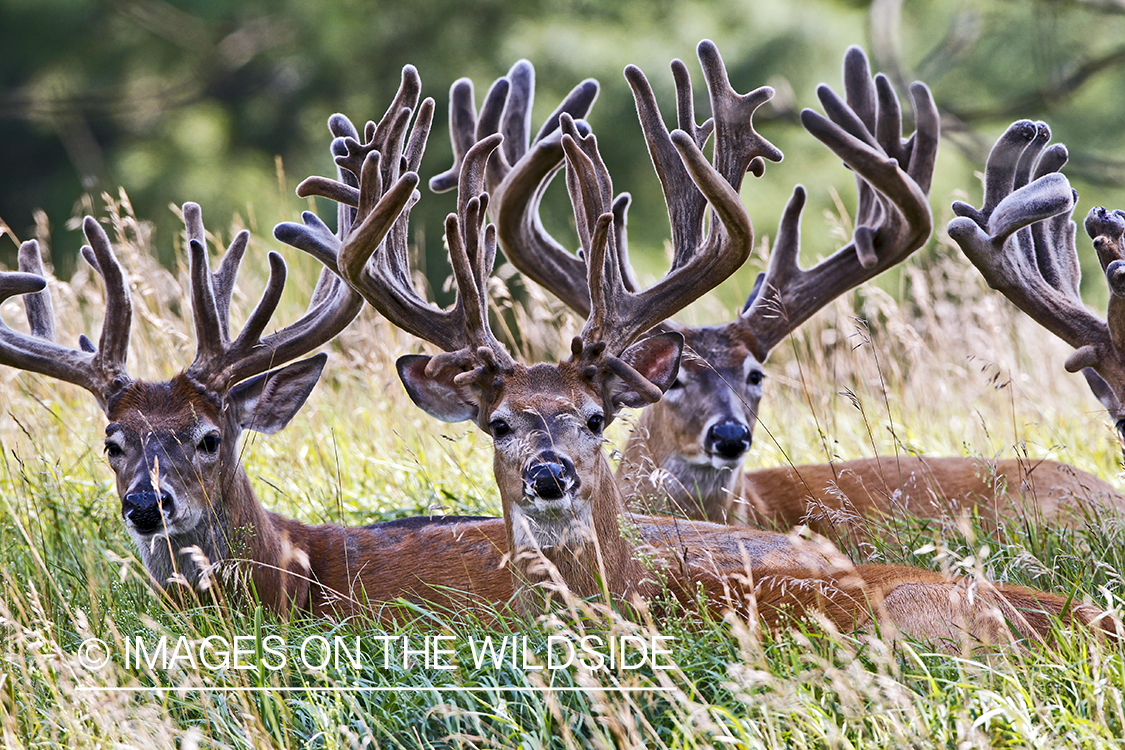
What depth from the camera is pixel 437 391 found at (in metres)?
4.26

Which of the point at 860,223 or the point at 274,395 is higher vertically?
the point at 860,223

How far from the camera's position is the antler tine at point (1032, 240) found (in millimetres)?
4328

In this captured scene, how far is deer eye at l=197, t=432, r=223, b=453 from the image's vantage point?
4574mm

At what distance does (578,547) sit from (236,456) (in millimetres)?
1615

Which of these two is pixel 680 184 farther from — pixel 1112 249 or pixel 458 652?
pixel 458 652

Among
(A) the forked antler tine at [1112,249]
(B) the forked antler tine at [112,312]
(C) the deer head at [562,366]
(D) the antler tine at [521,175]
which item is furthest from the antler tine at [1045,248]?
(B) the forked antler tine at [112,312]

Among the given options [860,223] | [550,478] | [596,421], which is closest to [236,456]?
[596,421]

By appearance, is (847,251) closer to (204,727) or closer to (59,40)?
(204,727)

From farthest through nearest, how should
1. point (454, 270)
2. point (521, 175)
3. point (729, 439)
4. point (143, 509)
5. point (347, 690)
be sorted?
point (729, 439), point (521, 175), point (143, 509), point (454, 270), point (347, 690)

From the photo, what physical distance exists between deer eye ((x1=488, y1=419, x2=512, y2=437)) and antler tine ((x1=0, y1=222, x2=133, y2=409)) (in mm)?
1500

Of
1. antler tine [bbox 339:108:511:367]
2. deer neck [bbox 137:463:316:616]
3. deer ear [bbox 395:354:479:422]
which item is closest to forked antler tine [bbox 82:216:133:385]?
deer neck [bbox 137:463:316:616]

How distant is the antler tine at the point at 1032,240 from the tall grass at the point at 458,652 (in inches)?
12.3

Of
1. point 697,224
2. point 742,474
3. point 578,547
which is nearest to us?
point 578,547

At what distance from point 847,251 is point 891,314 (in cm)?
136
